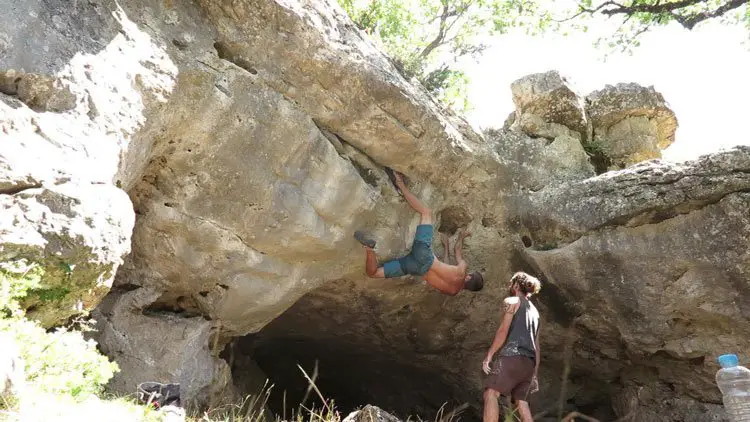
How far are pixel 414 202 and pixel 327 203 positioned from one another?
1.18 metres

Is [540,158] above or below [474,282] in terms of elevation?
above

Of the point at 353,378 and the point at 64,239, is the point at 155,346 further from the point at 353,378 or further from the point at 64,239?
the point at 353,378

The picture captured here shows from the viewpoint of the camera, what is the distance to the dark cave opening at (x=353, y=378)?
855 centimetres

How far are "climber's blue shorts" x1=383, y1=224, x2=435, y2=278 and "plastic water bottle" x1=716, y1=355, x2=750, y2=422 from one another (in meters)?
3.08

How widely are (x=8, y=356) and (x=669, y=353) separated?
645 centimetres

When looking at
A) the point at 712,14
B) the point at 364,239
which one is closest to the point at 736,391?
the point at 364,239

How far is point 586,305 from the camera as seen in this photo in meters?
6.76

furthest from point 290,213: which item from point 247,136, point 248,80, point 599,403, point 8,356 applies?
point 599,403

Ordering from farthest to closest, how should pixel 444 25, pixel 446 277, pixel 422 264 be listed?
pixel 444 25, pixel 446 277, pixel 422 264

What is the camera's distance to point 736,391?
3.90 meters

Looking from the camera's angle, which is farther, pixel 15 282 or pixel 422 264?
pixel 422 264

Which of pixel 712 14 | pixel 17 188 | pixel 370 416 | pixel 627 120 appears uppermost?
pixel 712 14

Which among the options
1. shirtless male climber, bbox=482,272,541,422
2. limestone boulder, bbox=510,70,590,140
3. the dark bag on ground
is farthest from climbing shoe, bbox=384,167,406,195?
the dark bag on ground

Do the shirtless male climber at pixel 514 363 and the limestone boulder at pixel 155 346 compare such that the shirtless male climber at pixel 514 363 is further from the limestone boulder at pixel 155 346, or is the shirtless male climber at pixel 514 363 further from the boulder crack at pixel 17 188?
the boulder crack at pixel 17 188
